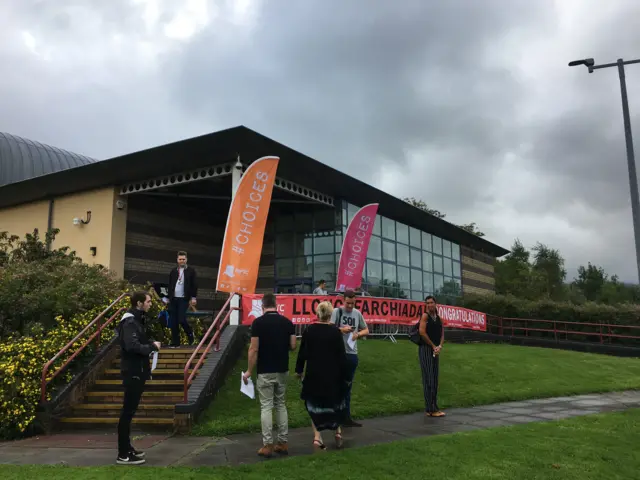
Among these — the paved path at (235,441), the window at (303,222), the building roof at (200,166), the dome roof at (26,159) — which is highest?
the dome roof at (26,159)

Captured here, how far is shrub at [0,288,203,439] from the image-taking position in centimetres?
685

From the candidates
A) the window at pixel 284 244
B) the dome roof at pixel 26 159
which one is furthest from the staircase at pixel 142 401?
the dome roof at pixel 26 159

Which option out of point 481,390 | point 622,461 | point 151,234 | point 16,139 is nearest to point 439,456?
point 622,461

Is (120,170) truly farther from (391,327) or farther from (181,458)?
(181,458)

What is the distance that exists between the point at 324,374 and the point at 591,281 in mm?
87713

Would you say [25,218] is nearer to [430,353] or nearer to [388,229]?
[388,229]

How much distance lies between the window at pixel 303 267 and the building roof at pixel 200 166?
2.80 meters

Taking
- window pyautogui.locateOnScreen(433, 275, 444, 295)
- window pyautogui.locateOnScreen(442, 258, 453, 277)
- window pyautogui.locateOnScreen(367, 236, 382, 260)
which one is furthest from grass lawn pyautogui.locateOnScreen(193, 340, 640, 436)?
window pyautogui.locateOnScreen(442, 258, 453, 277)

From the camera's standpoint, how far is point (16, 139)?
95.4 feet

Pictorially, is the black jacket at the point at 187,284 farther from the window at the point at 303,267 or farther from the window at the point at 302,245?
the window at the point at 302,245

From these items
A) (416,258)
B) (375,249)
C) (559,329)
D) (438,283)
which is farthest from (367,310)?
(559,329)

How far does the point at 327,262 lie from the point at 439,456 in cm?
1433

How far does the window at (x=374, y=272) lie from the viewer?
20281 mm

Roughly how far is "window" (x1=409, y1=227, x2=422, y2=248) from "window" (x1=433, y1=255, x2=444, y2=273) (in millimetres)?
1810
